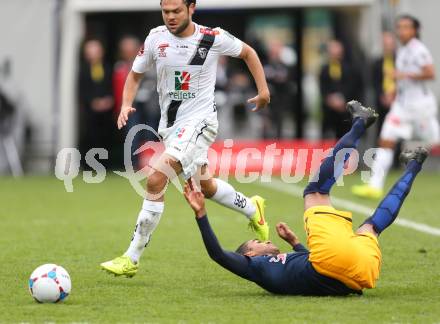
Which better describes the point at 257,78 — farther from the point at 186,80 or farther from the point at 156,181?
the point at 156,181

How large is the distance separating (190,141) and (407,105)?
282 inches

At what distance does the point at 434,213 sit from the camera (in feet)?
43.9

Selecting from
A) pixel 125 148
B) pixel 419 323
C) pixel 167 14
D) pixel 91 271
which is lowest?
pixel 125 148

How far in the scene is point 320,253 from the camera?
24.3 ft

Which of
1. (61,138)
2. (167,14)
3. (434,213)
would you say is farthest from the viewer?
(61,138)

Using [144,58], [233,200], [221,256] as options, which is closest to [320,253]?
[221,256]

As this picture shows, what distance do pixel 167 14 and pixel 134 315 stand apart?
2828 millimetres

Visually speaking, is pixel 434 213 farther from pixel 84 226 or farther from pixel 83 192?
pixel 83 192

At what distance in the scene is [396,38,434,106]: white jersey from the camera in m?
15.1

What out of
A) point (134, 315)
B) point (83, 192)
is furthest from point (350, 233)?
point (83, 192)

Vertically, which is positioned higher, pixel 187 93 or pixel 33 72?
pixel 187 93

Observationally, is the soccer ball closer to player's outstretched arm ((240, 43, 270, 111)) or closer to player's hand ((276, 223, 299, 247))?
player's hand ((276, 223, 299, 247))

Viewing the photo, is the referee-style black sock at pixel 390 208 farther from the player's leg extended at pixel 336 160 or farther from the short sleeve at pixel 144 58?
the short sleeve at pixel 144 58

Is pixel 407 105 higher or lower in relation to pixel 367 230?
lower
